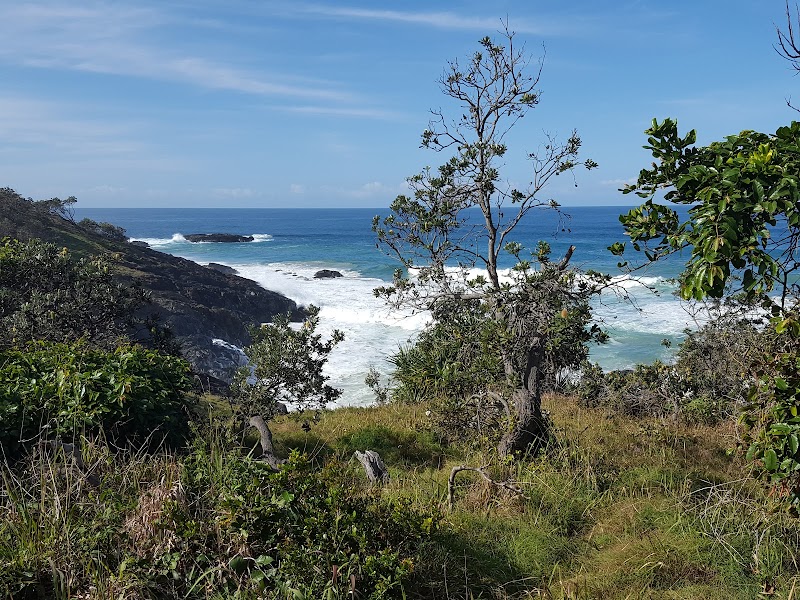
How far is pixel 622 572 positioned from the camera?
480 centimetres

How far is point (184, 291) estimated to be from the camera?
120 ft

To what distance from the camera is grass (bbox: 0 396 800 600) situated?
3924 mm

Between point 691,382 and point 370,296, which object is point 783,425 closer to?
point 691,382

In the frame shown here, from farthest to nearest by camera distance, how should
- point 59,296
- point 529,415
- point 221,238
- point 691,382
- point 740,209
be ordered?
point 221,238
point 59,296
point 691,382
point 529,415
point 740,209

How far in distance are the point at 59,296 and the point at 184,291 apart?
23.3 meters

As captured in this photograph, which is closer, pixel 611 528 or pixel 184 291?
pixel 611 528

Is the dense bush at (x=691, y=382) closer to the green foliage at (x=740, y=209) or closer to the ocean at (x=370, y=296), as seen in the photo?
the ocean at (x=370, y=296)

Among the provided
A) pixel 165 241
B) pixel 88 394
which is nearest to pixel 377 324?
pixel 88 394

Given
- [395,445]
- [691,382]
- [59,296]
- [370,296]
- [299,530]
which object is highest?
[59,296]

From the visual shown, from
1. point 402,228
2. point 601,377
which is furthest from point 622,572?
point 601,377

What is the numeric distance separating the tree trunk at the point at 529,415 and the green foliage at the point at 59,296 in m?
9.47

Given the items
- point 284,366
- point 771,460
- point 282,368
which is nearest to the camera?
point 771,460

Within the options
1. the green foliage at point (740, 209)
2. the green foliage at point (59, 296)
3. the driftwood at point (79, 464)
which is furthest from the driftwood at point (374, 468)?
the green foliage at point (59, 296)

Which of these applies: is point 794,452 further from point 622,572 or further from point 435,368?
point 435,368
